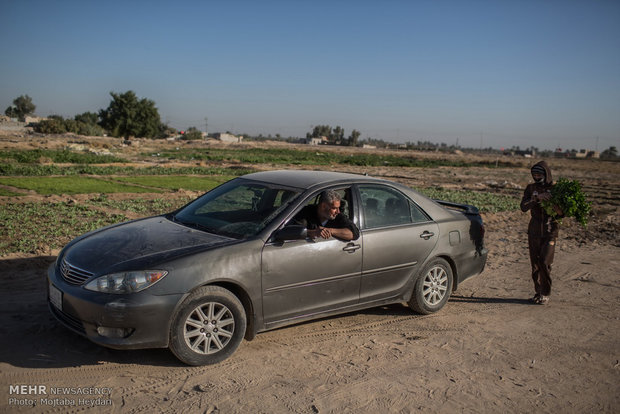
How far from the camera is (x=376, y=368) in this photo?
455cm

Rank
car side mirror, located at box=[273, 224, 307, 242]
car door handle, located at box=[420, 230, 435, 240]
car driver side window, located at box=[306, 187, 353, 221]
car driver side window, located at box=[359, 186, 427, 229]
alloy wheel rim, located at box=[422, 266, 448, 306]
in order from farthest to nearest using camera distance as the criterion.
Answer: alloy wheel rim, located at box=[422, 266, 448, 306] → car door handle, located at box=[420, 230, 435, 240] → car driver side window, located at box=[359, 186, 427, 229] → car driver side window, located at box=[306, 187, 353, 221] → car side mirror, located at box=[273, 224, 307, 242]

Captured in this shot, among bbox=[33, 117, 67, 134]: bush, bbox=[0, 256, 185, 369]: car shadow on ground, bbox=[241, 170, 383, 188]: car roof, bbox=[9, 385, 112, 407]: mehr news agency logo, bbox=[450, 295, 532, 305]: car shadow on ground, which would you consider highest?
bbox=[33, 117, 67, 134]: bush

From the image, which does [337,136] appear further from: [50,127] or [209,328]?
[209,328]

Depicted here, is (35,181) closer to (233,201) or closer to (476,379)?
(233,201)

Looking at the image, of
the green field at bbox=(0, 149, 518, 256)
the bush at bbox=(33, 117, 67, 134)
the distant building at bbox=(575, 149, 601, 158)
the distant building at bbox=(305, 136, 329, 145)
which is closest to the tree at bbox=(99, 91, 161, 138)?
the bush at bbox=(33, 117, 67, 134)

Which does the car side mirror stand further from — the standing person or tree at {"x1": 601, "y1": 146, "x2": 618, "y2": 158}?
tree at {"x1": 601, "y1": 146, "x2": 618, "y2": 158}

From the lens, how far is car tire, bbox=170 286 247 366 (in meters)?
4.22

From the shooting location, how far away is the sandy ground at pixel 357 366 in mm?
3852

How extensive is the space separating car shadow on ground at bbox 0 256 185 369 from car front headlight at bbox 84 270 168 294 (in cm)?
74

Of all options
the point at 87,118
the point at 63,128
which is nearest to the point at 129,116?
the point at 63,128

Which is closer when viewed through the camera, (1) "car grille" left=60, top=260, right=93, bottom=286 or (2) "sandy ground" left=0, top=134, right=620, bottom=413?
(2) "sandy ground" left=0, top=134, right=620, bottom=413

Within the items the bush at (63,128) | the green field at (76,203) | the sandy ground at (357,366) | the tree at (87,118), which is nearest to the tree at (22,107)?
the tree at (87,118)

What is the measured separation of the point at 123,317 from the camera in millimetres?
3984

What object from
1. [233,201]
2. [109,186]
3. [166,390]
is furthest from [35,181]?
[166,390]
